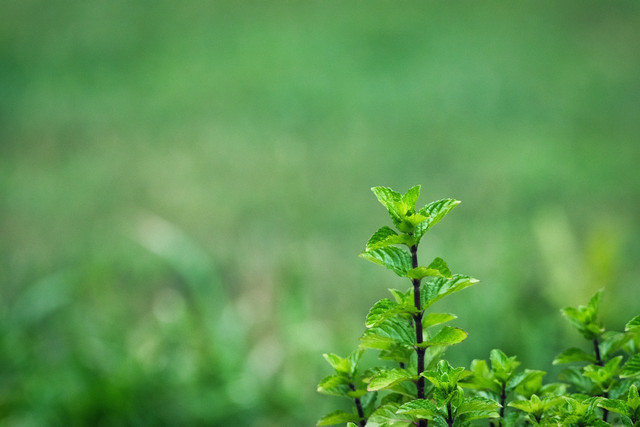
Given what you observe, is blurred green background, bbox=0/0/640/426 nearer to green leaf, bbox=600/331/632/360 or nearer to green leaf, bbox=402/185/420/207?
green leaf, bbox=600/331/632/360

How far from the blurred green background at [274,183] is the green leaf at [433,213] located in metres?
1.23

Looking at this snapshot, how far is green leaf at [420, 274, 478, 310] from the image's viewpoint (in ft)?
2.11

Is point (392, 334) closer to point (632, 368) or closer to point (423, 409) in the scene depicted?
point (423, 409)

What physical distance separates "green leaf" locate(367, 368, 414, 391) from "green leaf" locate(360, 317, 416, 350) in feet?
0.09

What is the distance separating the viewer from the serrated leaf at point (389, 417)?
66 centimetres

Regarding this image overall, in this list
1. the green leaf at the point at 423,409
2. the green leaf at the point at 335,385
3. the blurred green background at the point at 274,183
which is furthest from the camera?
the blurred green background at the point at 274,183

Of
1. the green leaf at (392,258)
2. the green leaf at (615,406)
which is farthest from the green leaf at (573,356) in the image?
the green leaf at (392,258)

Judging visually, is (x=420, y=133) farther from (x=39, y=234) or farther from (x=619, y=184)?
(x=39, y=234)

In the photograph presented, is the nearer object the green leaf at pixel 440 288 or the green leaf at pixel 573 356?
the green leaf at pixel 440 288

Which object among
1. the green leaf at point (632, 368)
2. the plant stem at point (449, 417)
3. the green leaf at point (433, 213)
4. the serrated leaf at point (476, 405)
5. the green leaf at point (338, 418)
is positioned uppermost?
the green leaf at point (433, 213)

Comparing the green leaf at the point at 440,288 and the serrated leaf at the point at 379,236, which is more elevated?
the serrated leaf at the point at 379,236

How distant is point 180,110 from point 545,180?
2180 mm

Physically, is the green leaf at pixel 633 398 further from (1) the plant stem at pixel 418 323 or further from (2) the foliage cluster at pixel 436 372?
(1) the plant stem at pixel 418 323

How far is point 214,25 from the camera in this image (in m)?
5.43
